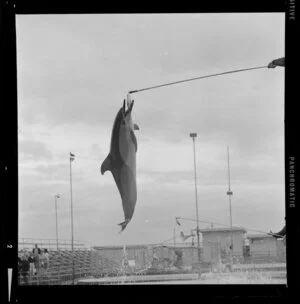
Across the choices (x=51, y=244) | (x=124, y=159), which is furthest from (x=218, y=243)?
(x=51, y=244)

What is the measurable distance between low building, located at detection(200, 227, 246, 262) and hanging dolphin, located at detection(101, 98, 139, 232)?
54cm

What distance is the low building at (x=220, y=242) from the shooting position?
156 inches

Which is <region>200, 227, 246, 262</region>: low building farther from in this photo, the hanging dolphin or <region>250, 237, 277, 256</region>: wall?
the hanging dolphin

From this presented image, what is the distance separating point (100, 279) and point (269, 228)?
1202 millimetres

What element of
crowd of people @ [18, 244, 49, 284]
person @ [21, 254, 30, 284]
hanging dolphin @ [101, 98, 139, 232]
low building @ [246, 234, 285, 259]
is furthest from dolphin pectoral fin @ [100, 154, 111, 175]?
low building @ [246, 234, 285, 259]

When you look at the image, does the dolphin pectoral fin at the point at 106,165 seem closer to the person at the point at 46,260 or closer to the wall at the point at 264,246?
the person at the point at 46,260

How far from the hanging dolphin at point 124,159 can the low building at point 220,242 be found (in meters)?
0.54

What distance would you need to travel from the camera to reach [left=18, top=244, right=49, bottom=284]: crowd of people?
3982 millimetres

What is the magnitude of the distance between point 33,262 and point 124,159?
97 centimetres

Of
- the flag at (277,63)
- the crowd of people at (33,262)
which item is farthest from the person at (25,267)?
the flag at (277,63)
